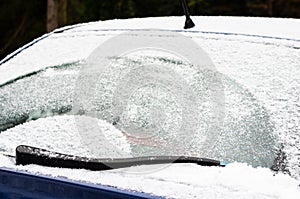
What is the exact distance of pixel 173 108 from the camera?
2.32 meters

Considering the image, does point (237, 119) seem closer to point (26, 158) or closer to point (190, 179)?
point (190, 179)

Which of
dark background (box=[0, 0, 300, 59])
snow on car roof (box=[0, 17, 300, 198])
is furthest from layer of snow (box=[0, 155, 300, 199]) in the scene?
dark background (box=[0, 0, 300, 59])

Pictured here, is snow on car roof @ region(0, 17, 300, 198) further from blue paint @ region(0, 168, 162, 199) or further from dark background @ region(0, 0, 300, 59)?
dark background @ region(0, 0, 300, 59)

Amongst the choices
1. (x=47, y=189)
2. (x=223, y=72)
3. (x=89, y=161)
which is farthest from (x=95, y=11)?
(x=47, y=189)

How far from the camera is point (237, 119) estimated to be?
2.18 metres

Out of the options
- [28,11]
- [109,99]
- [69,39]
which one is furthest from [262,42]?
[28,11]

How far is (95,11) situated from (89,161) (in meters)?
6.47

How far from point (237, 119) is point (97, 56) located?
72 centimetres

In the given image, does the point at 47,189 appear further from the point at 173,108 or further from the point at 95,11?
the point at 95,11

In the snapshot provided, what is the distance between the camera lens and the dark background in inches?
329

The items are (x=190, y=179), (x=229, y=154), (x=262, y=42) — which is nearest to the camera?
(x=190, y=179)

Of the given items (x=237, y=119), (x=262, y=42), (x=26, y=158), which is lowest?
(x=26, y=158)

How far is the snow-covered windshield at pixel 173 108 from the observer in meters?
2.13

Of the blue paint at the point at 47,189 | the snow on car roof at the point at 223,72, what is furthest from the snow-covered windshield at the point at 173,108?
the blue paint at the point at 47,189
